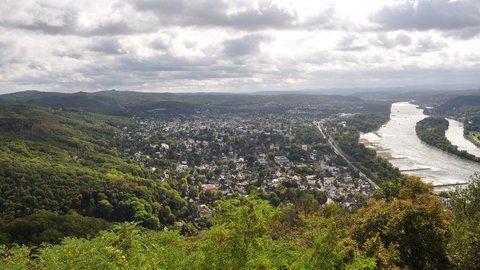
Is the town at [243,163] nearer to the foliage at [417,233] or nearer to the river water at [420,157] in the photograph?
the river water at [420,157]

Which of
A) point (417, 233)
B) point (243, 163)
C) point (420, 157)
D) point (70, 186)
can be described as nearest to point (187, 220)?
point (70, 186)

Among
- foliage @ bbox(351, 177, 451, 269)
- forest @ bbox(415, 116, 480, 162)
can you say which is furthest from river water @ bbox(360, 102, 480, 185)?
foliage @ bbox(351, 177, 451, 269)

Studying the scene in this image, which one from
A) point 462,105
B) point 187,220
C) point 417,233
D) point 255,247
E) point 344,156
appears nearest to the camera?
point 255,247

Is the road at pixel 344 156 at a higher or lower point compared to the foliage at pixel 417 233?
lower

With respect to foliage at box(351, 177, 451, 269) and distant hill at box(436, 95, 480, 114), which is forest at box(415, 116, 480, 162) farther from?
foliage at box(351, 177, 451, 269)

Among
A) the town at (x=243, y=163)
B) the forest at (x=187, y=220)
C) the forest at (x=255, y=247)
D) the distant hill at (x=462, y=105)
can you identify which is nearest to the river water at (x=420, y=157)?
the forest at (x=187, y=220)

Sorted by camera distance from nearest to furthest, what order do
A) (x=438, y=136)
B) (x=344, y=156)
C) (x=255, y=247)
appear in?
(x=255, y=247) → (x=344, y=156) → (x=438, y=136)

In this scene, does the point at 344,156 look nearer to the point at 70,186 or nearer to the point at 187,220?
the point at 187,220

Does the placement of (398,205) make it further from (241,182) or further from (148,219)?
(241,182)

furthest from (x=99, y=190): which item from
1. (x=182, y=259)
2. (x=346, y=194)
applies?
(x=182, y=259)

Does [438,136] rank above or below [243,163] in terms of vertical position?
above
